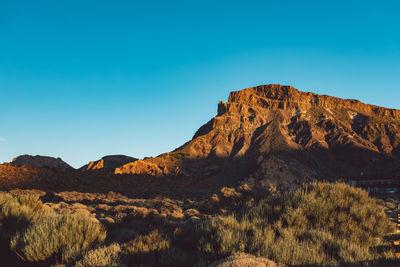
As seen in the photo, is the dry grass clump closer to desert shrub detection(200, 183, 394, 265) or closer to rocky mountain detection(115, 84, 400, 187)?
desert shrub detection(200, 183, 394, 265)

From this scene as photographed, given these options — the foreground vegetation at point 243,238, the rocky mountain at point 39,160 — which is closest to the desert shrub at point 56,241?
the foreground vegetation at point 243,238

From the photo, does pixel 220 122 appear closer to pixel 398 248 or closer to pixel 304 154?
pixel 304 154

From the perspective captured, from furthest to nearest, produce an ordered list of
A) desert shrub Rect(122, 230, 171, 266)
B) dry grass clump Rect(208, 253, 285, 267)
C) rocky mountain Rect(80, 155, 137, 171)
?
rocky mountain Rect(80, 155, 137, 171), desert shrub Rect(122, 230, 171, 266), dry grass clump Rect(208, 253, 285, 267)

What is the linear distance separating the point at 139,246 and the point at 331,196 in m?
6.30

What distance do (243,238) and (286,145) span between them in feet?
262

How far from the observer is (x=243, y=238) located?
6184mm

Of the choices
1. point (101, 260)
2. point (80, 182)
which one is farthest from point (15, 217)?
point (80, 182)

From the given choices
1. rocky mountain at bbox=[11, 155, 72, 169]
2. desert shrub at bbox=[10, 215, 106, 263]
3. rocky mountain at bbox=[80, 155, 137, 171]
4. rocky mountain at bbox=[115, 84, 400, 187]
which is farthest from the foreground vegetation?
rocky mountain at bbox=[80, 155, 137, 171]

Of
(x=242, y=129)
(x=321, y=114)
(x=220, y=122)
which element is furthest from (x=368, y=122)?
(x=220, y=122)

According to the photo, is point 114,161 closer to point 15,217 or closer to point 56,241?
point 15,217

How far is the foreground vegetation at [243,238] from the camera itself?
5.51 meters

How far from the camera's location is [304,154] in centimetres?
7962

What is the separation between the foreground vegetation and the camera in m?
5.51

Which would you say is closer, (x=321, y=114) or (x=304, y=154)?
(x=304, y=154)
